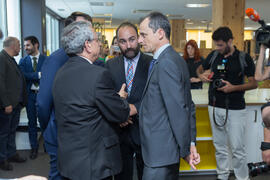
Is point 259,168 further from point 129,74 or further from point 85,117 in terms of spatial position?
point 129,74

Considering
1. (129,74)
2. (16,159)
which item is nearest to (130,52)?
(129,74)

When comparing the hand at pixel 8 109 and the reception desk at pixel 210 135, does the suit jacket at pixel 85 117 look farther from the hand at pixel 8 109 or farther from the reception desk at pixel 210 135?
the hand at pixel 8 109

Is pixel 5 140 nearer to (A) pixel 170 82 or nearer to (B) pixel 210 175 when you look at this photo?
(B) pixel 210 175

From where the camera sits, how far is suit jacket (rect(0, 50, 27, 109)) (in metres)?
3.24

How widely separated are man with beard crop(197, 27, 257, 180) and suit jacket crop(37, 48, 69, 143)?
5.22 feet

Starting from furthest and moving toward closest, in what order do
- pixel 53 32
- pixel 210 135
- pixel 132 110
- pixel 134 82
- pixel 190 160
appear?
1. pixel 53 32
2. pixel 210 135
3. pixel 134 82
4. pixel 132 110
5. pixel 190 160

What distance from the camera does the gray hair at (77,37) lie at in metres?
1.50

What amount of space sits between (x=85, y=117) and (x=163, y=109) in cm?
45

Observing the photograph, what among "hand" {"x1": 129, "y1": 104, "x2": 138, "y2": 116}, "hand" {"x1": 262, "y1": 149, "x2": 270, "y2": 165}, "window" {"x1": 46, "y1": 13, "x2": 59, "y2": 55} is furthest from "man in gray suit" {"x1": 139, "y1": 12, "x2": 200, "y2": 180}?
"window" {"x1": 46, "y1": 13, "x2": 59, "y2": 55}

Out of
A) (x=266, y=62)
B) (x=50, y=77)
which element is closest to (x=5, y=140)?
(x=50, y=77)

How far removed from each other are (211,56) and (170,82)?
1562 millimetres

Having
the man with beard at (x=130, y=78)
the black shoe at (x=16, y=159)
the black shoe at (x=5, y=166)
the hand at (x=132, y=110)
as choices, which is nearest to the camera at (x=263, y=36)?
the man with beard at (x=130, y=78)

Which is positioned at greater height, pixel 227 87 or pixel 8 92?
pixel 227 87

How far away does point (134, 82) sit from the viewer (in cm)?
197
